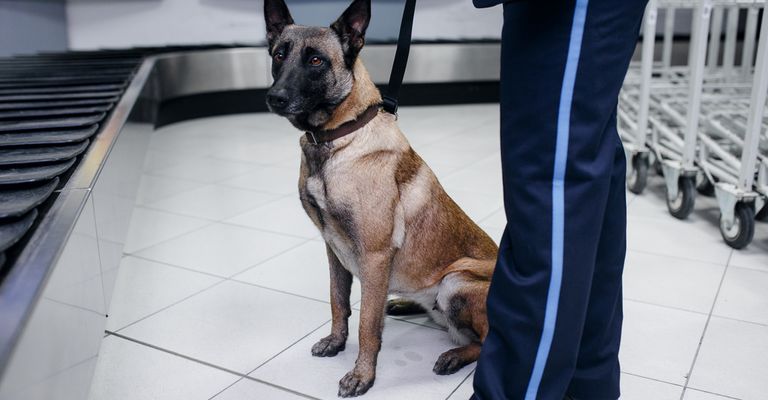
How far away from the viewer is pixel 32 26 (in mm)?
5113

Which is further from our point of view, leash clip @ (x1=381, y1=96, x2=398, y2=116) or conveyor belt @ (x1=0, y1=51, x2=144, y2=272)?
leash clip @ (x1=381, y1=96, x2=398, y2=116)

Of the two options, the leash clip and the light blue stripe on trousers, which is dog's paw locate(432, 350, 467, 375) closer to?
the light blue stripe on trousers

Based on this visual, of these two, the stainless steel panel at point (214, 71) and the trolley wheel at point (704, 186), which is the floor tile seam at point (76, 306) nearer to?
the trolley wheel at point (704, 186)

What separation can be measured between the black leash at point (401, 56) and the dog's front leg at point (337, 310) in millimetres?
431

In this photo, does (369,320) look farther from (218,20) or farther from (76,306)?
(218,20)

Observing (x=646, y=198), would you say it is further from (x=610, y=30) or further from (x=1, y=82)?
(x=1, y=82)

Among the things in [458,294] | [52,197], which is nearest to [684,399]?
[458,294]

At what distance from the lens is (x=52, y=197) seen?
4.56 feet

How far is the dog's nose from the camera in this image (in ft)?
4.67

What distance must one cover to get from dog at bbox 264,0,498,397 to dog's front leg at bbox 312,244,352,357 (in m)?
0.06

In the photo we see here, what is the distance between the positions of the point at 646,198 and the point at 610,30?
2.35 metres

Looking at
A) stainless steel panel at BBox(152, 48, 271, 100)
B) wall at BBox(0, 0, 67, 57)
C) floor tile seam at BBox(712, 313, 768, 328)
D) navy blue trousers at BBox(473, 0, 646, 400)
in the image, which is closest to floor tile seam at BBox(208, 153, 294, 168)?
stainless steel panel at BBox(152, 48, 271, 100)

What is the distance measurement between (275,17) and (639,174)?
89.7 inches

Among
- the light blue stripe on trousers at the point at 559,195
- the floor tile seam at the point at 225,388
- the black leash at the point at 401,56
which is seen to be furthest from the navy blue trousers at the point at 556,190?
the floor tile seam at the point at 225,388
